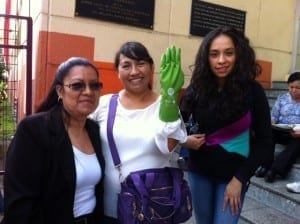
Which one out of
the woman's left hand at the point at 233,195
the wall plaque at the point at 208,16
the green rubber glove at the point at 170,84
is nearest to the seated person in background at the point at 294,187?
the woman's left hand at the point at 233,195

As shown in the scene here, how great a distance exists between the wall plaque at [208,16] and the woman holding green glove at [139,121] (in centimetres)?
363

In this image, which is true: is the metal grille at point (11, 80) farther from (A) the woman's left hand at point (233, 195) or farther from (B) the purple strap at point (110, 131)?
(A) the woman's left hand at point (233, 195)

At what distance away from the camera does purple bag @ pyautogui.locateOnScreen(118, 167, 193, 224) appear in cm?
167

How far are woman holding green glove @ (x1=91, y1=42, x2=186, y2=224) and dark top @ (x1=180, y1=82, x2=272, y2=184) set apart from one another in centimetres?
27

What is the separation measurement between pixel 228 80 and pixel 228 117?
205mm

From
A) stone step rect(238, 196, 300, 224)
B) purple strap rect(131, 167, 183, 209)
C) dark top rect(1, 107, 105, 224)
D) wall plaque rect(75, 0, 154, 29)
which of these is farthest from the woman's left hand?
wall plaque rect(75, 0, 154, 29)

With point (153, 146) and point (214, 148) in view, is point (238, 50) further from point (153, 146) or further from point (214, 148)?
point (153, 146)

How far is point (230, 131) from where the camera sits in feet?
6.33

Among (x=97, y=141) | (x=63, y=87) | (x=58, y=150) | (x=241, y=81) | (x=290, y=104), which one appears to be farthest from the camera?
(x=290, y=104)

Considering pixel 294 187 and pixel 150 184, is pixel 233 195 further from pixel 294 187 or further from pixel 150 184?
pixel 294 187

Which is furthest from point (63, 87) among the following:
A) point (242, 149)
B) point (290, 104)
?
point (290, 104)

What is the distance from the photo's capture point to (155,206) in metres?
1.69

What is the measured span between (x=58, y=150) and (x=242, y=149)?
38.6 inches

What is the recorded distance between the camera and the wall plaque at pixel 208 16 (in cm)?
527
